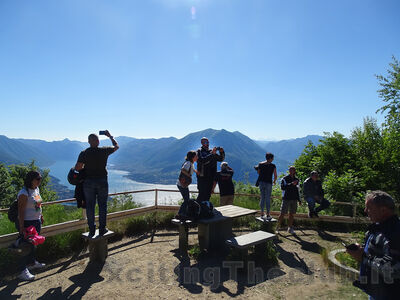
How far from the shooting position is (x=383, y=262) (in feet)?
7.66

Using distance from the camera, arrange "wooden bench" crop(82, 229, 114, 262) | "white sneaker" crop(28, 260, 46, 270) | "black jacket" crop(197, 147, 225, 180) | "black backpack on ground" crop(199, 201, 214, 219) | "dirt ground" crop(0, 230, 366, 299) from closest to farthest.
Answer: "dirt ground" crop(0, 230, 366, 299) → "white sneaker" crop(28, 260, 46, 270) → "wooden bench" crop(82, 229, 114, 262) → "black backpack on ground" crop(199, 201, 214, 219) → "black jacket" crop(197, 147, 225, 180)

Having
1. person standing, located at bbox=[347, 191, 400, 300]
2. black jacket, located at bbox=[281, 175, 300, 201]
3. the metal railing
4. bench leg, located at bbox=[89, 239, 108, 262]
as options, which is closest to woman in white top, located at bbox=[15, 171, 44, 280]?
the metal railing

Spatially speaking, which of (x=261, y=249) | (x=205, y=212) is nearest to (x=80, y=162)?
(x=205, y=212)

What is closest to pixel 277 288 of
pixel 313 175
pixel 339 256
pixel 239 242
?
pixel 239 242

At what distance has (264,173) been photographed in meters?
7.05

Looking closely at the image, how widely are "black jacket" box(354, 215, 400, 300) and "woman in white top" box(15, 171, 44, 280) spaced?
4624 millimetres

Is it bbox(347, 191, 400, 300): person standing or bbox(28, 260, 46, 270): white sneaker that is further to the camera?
bbox(28, 260, 46, 270): white sneaker

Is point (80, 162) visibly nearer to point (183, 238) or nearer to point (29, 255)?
point (29, 255)

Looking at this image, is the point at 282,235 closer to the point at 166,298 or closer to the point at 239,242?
the point at 239,242

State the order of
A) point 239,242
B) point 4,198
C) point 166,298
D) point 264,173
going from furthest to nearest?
point 4,198 → point 264,173 → point 239,242 → point 166,298

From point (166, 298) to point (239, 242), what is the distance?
1579 mm

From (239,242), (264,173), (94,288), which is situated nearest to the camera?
(94,288)

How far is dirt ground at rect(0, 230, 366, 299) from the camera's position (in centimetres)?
407

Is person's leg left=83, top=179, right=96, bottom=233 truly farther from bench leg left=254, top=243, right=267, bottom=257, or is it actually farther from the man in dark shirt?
bench leg left=254, top=243, right=267, bottom=257
